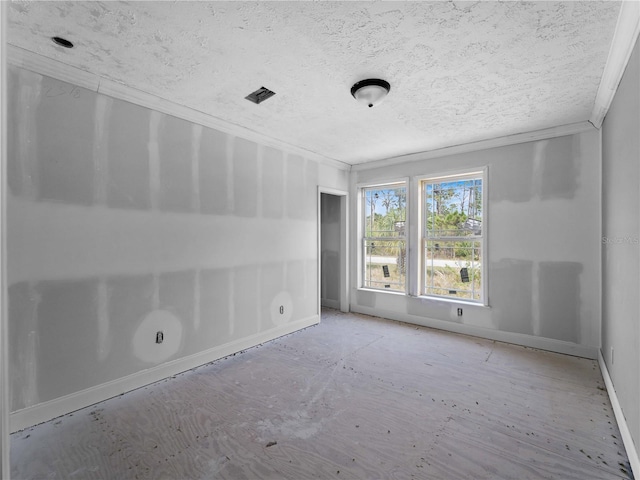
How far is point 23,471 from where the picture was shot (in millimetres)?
1851

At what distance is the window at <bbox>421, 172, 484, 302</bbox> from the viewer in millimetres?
4375

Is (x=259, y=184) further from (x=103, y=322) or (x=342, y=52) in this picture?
(x=103, y=322)

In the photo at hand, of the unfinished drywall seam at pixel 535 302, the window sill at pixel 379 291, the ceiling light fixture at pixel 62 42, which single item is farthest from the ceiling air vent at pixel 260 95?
the unfinished drywall seam at pixel 535 302

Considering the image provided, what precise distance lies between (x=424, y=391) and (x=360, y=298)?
2.75 metres

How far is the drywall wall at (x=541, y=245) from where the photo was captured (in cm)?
354

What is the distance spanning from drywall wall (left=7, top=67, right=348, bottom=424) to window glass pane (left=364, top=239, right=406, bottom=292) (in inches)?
79.4

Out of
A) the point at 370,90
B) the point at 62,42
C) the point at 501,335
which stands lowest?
the point at 501,335

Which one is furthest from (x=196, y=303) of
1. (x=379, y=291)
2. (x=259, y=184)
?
(x=379, y=291)

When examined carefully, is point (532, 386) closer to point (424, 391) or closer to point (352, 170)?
point (424, 391)

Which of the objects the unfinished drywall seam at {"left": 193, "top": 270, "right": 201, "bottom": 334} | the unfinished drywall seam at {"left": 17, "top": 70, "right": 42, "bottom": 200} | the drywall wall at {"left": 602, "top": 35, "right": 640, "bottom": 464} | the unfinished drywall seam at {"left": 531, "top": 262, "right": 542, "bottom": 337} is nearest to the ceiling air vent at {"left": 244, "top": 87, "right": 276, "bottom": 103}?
the unfinished drywall seam at {"left": 17, "top": 70, "right": 42, "bottom": 200}

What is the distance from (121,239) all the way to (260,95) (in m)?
1.81

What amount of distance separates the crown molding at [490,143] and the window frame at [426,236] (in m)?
0.28

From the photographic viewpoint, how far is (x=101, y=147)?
2.66 m

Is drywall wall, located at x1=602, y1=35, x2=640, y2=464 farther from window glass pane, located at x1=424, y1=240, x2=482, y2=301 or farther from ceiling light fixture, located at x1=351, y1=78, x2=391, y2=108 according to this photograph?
ceiling light fixture, located at x1=351, y1=78, x2=391, y2=108
